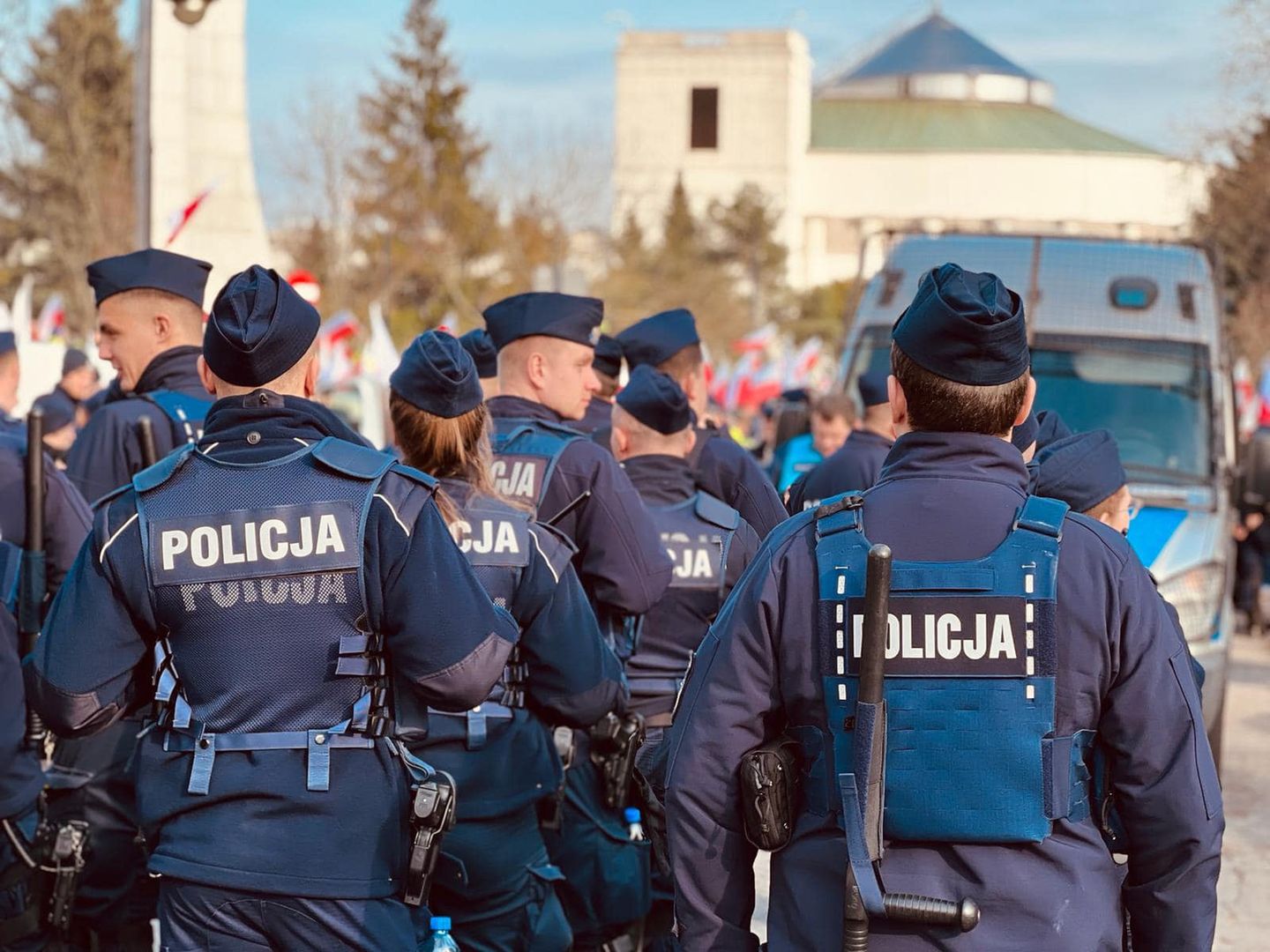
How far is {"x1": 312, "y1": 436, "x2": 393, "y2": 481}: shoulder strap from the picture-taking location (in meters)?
3.69

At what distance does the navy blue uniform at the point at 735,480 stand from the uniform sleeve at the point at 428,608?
247 centimetres

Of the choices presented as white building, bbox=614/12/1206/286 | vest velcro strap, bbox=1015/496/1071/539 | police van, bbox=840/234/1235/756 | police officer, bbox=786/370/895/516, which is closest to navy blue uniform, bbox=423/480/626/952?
vest velcro strap, bbox=1015/496/1071/539

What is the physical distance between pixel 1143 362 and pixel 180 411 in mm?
5808

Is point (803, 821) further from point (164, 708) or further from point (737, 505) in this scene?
point (737, 505)

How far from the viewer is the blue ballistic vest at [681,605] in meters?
5.70

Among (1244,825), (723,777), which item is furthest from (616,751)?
(1244,825)

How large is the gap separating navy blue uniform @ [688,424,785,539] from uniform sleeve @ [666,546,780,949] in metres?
2.87

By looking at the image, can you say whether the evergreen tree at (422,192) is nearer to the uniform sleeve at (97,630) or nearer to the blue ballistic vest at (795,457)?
the blue ballistic vest at (795,457)

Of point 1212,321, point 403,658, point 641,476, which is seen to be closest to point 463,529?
point 403,658

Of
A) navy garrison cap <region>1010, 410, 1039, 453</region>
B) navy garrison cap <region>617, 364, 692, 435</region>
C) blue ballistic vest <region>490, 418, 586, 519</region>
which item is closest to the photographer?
navy garrison cap <region>1010, 410, 1039, 453</region>

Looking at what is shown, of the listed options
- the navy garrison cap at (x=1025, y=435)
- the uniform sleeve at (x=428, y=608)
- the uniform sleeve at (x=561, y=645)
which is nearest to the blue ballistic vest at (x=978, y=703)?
the uniform sleeve at (x=428, y=608)

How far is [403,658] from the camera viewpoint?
3.73 m

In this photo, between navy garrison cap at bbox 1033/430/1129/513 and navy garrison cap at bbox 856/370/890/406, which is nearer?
navy garrison cap at bbox 1033/430/1129/513

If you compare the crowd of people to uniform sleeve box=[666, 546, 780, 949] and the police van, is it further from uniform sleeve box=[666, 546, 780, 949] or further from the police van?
the police van
